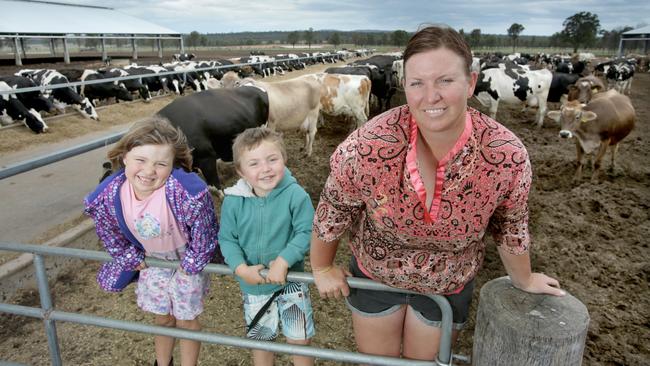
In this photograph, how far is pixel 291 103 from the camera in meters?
7.68

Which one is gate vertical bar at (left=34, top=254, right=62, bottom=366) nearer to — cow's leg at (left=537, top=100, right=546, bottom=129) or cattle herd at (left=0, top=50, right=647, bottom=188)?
cattle herd at (left=0, top=50, right=647, bottom=188)

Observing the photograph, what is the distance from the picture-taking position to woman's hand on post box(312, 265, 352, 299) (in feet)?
5.09

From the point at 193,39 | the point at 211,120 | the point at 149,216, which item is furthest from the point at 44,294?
the point at 193,39

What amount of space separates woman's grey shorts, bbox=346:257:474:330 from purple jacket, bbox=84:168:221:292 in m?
0.72

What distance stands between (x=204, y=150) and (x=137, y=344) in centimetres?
262

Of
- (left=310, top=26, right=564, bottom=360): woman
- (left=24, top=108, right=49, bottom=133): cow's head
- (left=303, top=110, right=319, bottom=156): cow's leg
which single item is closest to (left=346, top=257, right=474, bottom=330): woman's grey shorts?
(left=310, top=26, right=564, bottom=360): woman

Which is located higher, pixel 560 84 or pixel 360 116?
pixel 560 84

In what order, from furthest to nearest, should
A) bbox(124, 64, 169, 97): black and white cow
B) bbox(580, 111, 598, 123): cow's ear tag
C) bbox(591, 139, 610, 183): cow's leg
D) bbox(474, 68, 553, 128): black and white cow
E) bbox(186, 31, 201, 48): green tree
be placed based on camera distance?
bbox(186, 31, 201, 48): green tree
bbox(124, 64, 169, 97): black and white cow
bbox(474, 68, 553, 128): black and white cow
bbox(591, 139, 610, 183): cow's leg
bbox(580, 111, 598, 123): cow's ear tag

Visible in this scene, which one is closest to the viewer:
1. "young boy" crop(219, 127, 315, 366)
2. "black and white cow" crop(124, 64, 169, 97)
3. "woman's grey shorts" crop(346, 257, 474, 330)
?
"woman's grey shorts" crop(346, 257, 474, 330)

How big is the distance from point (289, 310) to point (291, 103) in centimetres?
597

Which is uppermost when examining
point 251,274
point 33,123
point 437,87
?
point 437,87

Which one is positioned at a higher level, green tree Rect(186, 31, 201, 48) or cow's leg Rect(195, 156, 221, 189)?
green tree Rect(186, 31, 201, 48)

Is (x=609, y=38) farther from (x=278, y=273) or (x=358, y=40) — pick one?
(x=278, y=273)

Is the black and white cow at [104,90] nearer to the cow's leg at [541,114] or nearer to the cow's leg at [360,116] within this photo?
the cow's leg at [360,116]
